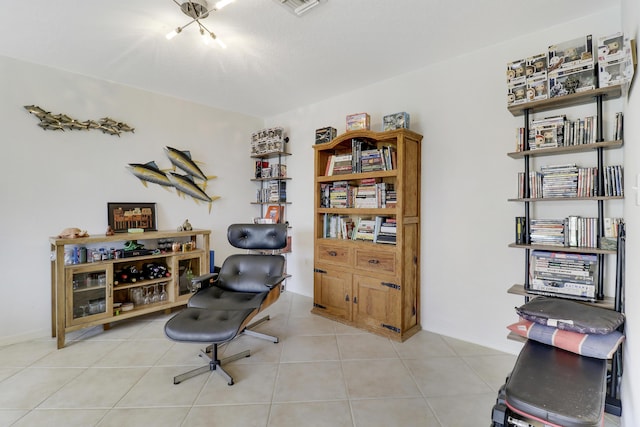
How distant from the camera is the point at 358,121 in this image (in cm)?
298

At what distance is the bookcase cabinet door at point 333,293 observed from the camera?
304cm

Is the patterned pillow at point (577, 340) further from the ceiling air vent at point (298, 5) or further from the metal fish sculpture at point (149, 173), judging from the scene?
the metal fish sculpture at point (149, 173)

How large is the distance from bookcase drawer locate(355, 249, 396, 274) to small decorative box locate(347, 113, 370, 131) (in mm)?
1265

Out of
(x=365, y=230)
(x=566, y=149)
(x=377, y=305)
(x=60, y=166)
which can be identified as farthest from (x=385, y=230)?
(x=60, y=166)

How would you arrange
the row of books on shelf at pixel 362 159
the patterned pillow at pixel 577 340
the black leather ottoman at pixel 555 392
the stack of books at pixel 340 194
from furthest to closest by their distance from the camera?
the stack of books at pixel 340 194, the row of books on shelf at pixel 362 159, the patterned pillow at pixel 577 340, the black leather ottoman at pixel 555 392

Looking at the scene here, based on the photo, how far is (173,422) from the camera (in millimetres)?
1664

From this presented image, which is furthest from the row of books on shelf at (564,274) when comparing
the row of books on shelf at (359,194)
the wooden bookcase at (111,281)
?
the wooden bookcase at (111,281)

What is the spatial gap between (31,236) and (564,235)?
14.7 ft

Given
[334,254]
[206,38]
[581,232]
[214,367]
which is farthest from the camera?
[334,254]

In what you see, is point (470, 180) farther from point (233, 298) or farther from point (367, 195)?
point (233, 298)

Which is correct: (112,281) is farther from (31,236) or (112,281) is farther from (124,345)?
(31,236)

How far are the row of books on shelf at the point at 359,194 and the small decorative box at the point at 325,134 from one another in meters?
0.50

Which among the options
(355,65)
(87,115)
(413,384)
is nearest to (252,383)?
(413,384)

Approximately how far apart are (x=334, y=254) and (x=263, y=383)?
146cm
